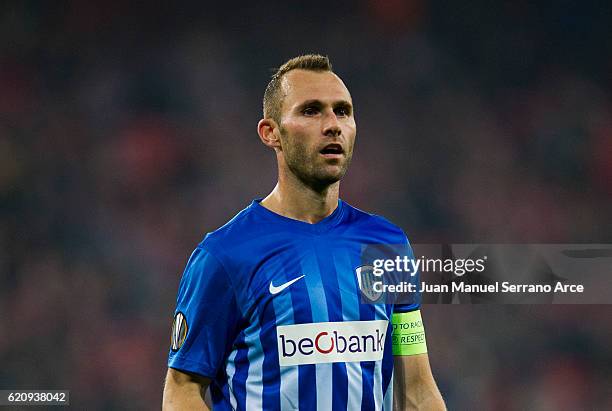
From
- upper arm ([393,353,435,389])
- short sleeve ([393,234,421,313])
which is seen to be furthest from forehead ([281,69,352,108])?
upper arm ([393,353,435,389])

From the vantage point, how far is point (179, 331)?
6.90 ft

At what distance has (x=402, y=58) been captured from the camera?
5.17 meters

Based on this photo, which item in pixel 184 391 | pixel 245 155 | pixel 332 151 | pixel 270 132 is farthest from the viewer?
pixel 245 155

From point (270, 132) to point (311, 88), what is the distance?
18 cm

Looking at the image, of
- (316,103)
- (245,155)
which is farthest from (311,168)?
(245,155)

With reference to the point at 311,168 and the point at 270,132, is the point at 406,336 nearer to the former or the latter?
the point at 311,168

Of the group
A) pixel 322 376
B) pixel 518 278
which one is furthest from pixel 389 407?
pixel 518 278

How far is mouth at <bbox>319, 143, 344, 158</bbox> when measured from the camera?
7.00 feet

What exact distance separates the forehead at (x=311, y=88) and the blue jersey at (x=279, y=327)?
0.36 metres

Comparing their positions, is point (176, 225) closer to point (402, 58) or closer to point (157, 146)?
point (157, 146)

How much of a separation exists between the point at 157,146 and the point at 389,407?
3286 mm

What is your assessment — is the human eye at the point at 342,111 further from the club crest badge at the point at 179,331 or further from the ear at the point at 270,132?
the club crest badge at the point at 179,331

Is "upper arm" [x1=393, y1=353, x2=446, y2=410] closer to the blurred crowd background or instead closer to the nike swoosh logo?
the nike swoosh logo

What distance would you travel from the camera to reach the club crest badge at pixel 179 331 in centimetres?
208
